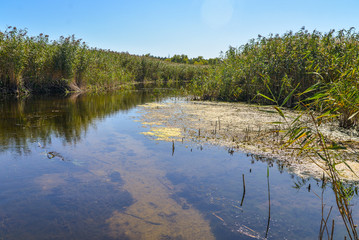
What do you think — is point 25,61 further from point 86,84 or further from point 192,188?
point 192,188

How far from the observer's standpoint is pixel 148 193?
356 centimetres

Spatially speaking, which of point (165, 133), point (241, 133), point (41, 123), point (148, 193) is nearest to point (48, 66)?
point (41, 123)

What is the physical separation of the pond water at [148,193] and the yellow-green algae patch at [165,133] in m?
0.38

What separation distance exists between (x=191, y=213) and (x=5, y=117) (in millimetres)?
7733

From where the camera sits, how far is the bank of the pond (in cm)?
455

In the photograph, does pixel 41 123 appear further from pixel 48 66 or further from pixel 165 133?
pixel 48 66

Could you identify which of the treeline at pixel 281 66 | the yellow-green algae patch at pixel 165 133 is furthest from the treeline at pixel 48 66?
the yellow-green algae patch at pixel 165 133

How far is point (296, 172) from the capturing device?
426 centimetres

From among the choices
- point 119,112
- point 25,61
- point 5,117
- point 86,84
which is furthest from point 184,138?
point 86,84

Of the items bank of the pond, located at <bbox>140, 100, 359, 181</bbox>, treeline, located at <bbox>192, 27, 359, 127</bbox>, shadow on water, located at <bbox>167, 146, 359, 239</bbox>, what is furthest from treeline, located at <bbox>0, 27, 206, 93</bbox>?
shadow on water, located at <bbox>167, 146, 359, 239</bbox>

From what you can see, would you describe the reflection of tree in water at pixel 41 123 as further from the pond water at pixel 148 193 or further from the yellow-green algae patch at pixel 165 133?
the yellow-green algae patch at pixel 165 133

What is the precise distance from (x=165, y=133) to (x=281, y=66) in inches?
244

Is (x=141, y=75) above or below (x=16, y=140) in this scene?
above

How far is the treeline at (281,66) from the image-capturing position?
8.77 metres
